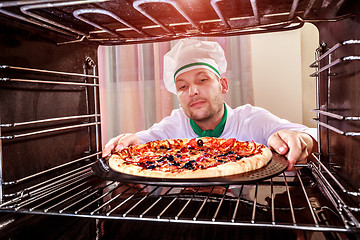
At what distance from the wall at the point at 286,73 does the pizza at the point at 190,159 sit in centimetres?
119

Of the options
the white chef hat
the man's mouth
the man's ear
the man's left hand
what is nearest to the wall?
the man's ear

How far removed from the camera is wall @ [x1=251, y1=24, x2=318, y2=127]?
2318mm

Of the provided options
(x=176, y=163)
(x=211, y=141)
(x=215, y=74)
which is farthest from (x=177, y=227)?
(x=215, y=74)

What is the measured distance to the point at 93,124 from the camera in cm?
109

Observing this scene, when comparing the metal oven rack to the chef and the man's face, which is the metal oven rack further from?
the man's face

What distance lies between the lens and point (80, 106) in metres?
1.08

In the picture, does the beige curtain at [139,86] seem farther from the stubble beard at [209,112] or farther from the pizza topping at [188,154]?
the pizza topping at [188,154]

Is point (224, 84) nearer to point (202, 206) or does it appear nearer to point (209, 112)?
point (209, 112)

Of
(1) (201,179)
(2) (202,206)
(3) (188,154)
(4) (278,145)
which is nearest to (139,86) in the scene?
(3) (188,154)

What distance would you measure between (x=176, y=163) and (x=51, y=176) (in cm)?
40

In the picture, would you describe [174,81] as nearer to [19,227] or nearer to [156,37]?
[156,37]

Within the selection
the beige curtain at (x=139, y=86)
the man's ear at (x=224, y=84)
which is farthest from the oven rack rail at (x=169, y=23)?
the beige curtain at (x=139, y=86)

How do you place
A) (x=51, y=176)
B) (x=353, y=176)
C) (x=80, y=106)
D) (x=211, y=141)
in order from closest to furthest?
1. (x=353, y=176)
2. (x=51, y=176)
3. (x=80, y=106)
4. (x=211, y=141)

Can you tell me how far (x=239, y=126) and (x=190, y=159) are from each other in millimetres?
1118
